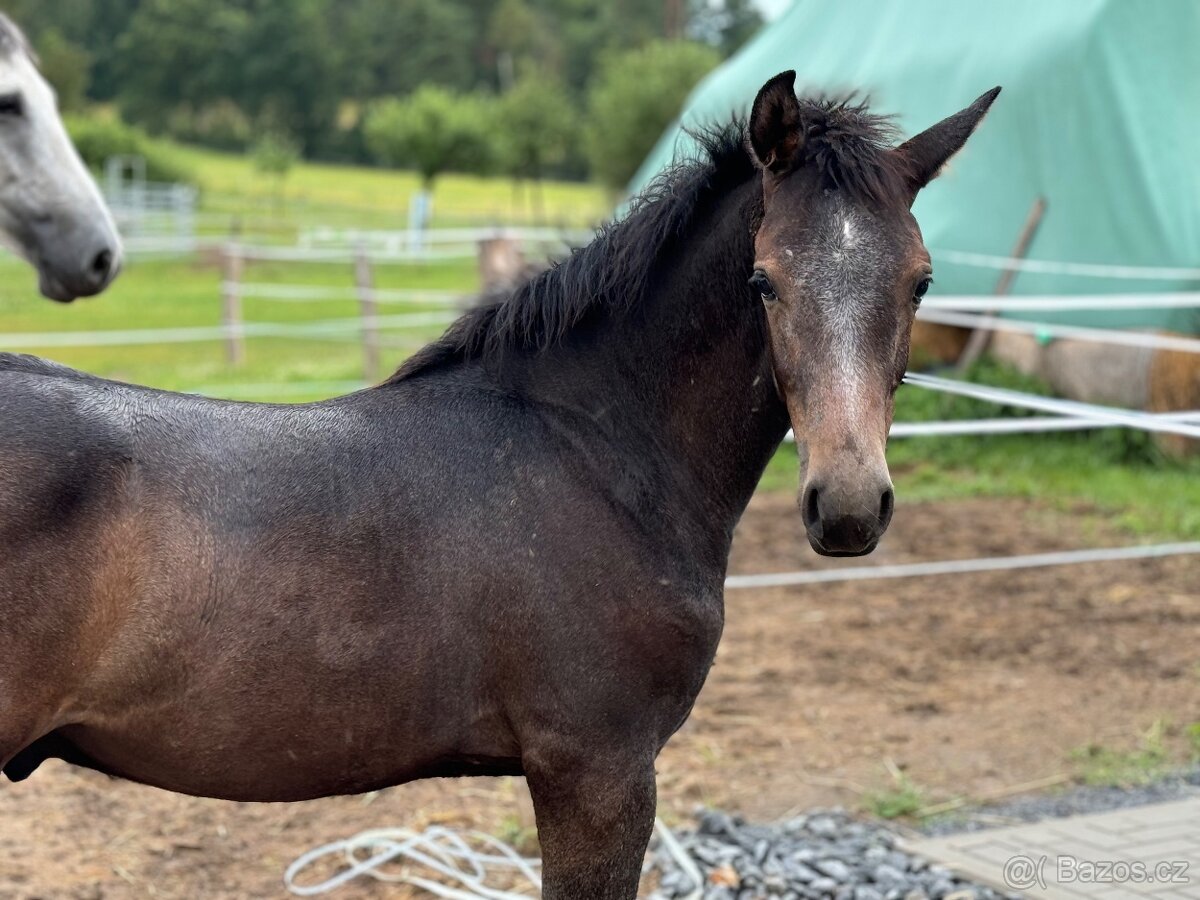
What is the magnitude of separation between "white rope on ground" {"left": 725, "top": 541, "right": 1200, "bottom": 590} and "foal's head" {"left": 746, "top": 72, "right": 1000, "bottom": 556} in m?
3.33

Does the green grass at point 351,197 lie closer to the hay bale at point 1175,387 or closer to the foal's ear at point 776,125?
the hay bale at point 1175,387

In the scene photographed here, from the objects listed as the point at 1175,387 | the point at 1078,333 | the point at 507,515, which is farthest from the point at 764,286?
the point at 1175,387

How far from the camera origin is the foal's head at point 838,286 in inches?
80.2

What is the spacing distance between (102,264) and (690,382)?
2387 millimetres

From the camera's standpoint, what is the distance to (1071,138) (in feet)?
32.3

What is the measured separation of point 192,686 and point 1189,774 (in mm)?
3563

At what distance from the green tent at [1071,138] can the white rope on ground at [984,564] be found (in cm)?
278

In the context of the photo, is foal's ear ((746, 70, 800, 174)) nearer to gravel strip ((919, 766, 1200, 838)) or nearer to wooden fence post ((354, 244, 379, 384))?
gravel strip ((919, 766, 1200, 838))

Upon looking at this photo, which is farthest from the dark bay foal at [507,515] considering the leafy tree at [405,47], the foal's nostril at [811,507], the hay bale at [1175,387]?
the leafy tree at [405,47]

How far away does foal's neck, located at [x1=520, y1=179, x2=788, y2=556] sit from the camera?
2459 mm

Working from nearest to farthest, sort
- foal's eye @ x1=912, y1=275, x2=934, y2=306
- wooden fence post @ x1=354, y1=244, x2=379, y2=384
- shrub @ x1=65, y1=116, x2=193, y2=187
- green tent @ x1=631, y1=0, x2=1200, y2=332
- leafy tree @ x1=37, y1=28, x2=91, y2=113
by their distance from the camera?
1. foal's eye @ x1=912, y1=275, x2=934, y2=306
2. green tent @ x1=631, y1=0, x2=1200, y2=332
3. wooden fence post @ x1=354, y1=244, x2=379, y2=384
4. shrub @ x1=65, y1=116, x2=193, y2=187
5. leafy tree @ x1=37, y1=28, x2=91, y2=113

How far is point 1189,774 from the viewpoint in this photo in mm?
4328

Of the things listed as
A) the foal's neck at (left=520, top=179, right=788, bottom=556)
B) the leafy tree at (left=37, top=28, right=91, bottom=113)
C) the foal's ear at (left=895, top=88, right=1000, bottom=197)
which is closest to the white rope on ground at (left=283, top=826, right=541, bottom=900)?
the foal's neck at (left=520, top=179, right=788, bottom=556)

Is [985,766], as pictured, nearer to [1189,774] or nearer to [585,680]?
[1189,774]
